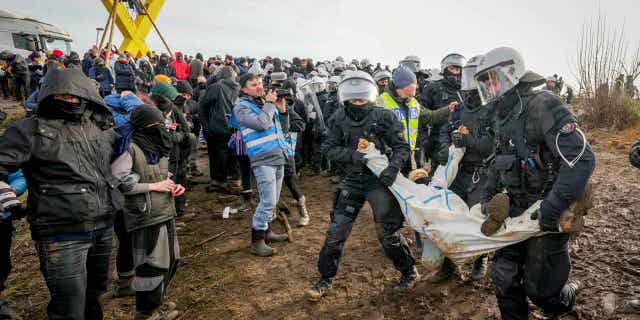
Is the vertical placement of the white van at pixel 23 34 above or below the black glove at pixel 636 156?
above

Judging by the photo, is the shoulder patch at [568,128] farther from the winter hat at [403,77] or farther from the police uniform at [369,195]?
the winter hat at [403,77]

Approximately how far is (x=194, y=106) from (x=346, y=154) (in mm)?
6376

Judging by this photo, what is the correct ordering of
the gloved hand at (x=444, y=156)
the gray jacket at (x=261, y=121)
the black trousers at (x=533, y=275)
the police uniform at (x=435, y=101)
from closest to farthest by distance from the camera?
the black trousers at (x=533, y=275) < the gloved hand at (x=444, y=156) < the gray jacket at (x=261, y=121) < the police uniform at (x=435, y=101)

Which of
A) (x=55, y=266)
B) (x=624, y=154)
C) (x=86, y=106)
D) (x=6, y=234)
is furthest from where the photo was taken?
(x=624, y=154)

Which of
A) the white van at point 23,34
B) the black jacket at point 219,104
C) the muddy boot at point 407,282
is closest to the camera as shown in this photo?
the muddy boot at point 407,282

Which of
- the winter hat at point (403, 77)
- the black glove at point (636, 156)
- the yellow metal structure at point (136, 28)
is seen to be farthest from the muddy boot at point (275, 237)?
the yellow metal structure at point (136, 28)

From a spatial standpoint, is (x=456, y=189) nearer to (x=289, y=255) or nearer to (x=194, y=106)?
(x=289, y=255)

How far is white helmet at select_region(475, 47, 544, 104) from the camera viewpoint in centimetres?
265

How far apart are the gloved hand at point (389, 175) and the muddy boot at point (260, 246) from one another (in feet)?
6.27

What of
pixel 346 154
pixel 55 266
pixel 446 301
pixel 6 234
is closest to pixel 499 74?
pixel 346 154

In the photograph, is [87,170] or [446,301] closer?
[87,170]

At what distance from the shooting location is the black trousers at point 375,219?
344 centimetres

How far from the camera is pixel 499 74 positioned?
2.74 m

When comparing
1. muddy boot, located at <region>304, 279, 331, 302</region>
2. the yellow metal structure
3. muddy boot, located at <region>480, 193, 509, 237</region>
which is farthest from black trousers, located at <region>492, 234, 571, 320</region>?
the yellow metal structure
